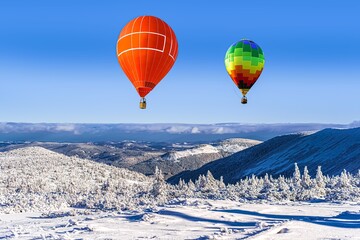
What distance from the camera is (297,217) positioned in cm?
2742

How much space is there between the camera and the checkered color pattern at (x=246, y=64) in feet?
190

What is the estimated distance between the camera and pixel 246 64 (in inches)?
2272

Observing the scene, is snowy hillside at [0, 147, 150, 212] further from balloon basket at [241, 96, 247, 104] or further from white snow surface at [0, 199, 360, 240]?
balloon basket at [241, 96, 247, 104]

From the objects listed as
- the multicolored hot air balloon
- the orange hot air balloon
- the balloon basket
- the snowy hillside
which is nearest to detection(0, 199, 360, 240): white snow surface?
the snowy hillside

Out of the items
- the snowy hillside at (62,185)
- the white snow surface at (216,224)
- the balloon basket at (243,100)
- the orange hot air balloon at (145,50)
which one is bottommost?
the snowy hillside at (62,185)

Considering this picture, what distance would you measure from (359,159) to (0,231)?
72.9m

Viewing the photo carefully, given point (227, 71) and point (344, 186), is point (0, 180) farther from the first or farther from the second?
point (344, 186)

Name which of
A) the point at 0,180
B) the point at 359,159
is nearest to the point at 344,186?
the point at 359,159

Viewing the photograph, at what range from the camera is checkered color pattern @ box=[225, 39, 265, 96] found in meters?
57.8

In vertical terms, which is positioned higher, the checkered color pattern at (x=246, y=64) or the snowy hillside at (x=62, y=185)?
the checkered color pattern at (x=246, y=64)

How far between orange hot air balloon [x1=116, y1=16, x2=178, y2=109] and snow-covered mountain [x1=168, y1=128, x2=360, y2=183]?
46354 millimetres

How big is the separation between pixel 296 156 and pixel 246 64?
2470 inches

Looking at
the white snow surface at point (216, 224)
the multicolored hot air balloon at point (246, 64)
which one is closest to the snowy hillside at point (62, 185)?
the white snow surface at point (216, 224)

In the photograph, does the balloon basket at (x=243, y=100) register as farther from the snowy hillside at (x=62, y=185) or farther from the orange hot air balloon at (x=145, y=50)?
the snowy hillside at (x=62, y=185)
